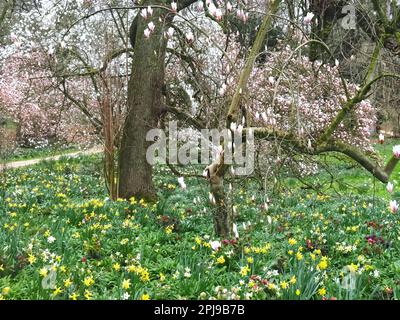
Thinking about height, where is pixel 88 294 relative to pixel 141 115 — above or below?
below

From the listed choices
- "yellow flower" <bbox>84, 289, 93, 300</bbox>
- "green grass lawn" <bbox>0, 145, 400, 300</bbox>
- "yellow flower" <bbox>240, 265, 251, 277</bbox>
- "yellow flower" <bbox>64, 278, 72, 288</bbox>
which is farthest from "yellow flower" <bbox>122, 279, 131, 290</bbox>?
"yellow flower" <bbox>240, 265, 251, 277</bbox>

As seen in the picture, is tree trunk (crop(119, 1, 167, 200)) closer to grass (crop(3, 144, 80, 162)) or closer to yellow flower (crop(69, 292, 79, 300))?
yellow flower (crop(69, 292, 79, 300))

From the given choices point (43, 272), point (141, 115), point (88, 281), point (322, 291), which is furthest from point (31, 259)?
point (141, 115)

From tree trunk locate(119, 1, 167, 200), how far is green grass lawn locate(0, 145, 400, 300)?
631 mm

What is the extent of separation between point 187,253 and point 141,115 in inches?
145

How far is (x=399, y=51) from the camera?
6055 millimetres

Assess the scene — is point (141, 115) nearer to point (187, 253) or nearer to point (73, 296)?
point (187, 253)

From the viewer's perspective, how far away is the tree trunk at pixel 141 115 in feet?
24.3

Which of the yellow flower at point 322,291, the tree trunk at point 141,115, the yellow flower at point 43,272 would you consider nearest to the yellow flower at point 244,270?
the yellow flower at point 322,291

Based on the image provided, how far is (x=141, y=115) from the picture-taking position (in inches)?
292

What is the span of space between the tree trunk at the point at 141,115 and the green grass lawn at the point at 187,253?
63 cm

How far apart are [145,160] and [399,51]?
3992mm

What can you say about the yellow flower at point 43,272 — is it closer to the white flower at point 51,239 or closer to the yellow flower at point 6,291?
the yellow flower at point 6,291

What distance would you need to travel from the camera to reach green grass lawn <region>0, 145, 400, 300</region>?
11.0ft
